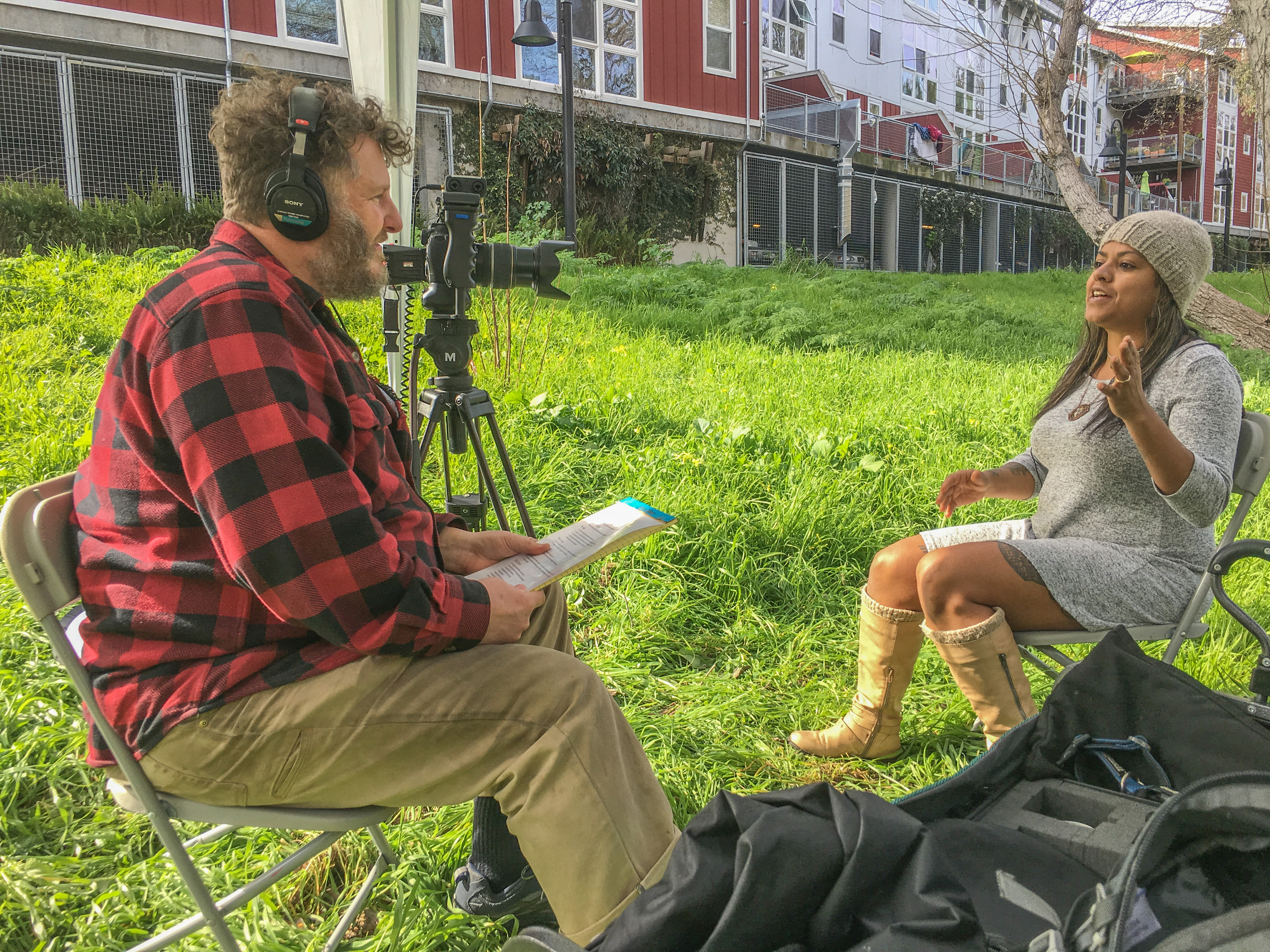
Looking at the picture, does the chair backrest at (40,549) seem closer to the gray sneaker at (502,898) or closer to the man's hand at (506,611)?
the man's hand at (506,611)

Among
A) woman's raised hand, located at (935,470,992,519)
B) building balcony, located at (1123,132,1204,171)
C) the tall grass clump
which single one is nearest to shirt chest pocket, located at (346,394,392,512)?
woman's raised hand, located at (935,470,992,519)

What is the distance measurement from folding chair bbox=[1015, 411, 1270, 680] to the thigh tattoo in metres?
0.15

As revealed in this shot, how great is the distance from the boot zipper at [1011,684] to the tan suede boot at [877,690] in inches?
10.1

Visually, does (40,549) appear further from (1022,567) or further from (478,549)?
(1022,567)

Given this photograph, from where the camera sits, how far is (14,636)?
3004 millimetres

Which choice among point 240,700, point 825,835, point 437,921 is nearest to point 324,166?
point 240,700

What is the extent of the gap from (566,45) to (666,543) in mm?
7393

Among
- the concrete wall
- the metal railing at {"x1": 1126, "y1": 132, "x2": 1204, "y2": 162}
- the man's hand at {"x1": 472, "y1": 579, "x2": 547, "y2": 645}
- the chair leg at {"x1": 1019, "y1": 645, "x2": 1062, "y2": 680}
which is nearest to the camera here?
the man's hand at {"x1": 472, "y1": 579, "x2": 547, "y2": 645}

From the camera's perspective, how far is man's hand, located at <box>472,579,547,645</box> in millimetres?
1596

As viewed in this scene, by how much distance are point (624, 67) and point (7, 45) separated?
32.7ft

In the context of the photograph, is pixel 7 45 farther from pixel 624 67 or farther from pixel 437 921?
pixel 437 921

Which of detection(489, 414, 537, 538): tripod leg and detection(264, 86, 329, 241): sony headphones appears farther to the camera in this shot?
detection(489, 414, 537, 538): tripod leg

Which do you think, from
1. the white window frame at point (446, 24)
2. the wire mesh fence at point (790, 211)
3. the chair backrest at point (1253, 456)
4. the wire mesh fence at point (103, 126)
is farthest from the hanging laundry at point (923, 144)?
the chair backrest at point (1253, 456)

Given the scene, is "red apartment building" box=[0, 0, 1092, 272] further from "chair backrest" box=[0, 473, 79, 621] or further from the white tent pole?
"chair backrest" box=[0, 473, 79, 621]
